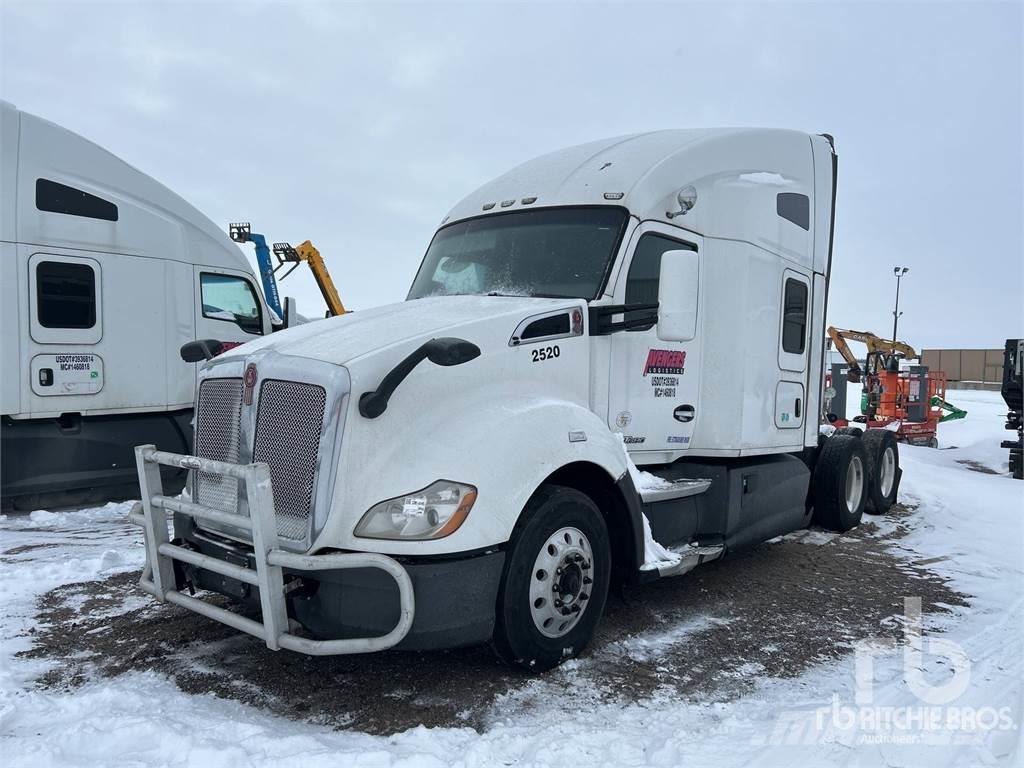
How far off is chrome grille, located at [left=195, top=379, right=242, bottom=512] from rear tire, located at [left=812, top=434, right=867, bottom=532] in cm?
589

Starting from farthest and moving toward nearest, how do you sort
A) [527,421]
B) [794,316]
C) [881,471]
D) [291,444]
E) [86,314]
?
1. [881,471]
2. [86,314]
3. [794,316]
4. [527,421]
5. [291,444]

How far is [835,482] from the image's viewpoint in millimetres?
7781

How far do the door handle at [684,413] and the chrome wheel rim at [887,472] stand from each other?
4.38 m

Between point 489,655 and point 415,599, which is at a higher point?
point 415,599

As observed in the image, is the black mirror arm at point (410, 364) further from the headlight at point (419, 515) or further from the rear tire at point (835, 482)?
the rear tire at point (835, 482)

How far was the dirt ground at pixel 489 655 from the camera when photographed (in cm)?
384

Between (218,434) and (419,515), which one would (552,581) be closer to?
(419,515)

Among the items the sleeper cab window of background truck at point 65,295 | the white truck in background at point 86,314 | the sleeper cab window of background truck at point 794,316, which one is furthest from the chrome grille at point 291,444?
the sleeper cab window of background truck at point 65,295

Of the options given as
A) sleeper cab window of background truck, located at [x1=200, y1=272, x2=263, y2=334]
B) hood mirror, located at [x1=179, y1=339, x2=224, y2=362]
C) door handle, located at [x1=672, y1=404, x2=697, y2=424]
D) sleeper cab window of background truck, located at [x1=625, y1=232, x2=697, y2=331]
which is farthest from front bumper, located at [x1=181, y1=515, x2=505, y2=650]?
sleeper cab window of background truck, located at [x1=200, y1=272, x2=263, y2=334]

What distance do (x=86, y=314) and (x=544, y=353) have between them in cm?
599

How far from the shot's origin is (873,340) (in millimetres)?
20406

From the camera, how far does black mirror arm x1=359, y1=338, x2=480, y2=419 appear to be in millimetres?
3557

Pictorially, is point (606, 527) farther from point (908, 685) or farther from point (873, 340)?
point (873, 340)

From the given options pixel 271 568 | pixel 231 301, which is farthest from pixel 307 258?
pixel 271 568
